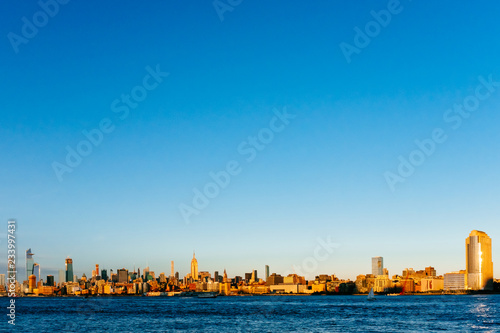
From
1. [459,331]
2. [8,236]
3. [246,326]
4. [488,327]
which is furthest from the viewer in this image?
[246,326]

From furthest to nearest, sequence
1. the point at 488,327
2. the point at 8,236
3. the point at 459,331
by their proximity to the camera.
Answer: the point at 488,327
the point at 459,331
the point at 8,236

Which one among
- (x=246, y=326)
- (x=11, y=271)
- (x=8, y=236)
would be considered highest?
(x=8, y=236)

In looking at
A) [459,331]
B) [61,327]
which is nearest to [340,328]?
[459,331]

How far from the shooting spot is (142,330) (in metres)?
82.2

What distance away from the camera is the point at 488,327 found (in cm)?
8100

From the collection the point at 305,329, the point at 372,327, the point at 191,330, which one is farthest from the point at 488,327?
the point at 191,330

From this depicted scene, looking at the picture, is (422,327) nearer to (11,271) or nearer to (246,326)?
(246,326)

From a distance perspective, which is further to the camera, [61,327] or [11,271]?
[61,327]

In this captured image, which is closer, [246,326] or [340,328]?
[340,328]

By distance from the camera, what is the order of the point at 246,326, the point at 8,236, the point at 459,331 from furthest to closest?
the point at 246,326 < the point at 459,331 < the point at 8,236

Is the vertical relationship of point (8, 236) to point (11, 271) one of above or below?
above

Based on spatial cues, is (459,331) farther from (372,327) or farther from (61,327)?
(61,327)

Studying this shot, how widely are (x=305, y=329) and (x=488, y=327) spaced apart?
26.6 m

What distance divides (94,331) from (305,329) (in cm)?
3034
